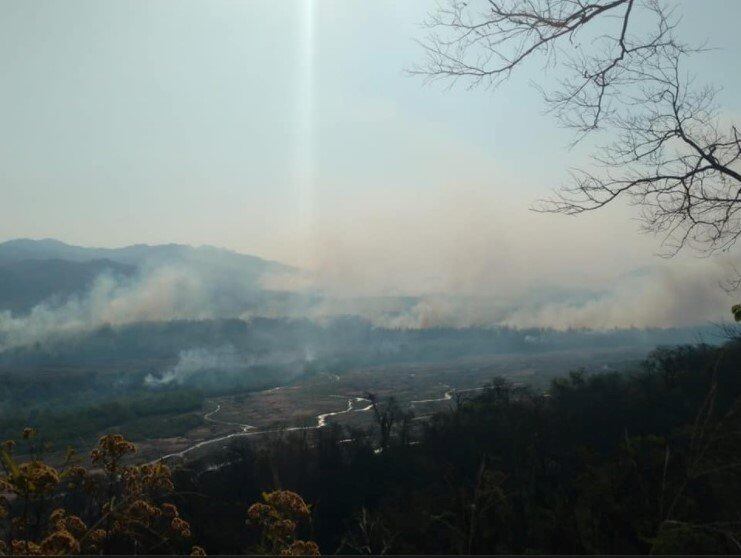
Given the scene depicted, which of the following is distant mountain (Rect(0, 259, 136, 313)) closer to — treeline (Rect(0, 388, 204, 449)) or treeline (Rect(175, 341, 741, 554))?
treeline (Rect(0, 388, 204, 449))

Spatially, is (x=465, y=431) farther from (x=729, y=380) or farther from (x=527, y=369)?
(x=527, y=369)

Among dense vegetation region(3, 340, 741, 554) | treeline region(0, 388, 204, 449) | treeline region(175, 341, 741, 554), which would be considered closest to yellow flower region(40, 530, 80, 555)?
dense vegetation region(3, 340, 741, 554)

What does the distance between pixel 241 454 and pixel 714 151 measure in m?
36.7

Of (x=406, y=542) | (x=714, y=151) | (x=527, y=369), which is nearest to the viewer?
(x=714, y=151)

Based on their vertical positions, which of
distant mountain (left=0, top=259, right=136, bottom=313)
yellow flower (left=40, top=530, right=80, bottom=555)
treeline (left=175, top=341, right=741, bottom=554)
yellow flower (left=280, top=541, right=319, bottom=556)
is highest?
A: distant mountain (left=0, top=259, right=136, bottom=313)

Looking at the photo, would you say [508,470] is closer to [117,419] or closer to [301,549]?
[301,549]

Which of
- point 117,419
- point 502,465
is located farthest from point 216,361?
point 502,465

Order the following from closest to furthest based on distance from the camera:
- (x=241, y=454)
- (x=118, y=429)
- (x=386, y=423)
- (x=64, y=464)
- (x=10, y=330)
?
(x=64, y=464)
(x=241, y=454)
(x=386, y=423)
(x=118, y=429)
(x=10, y=330)

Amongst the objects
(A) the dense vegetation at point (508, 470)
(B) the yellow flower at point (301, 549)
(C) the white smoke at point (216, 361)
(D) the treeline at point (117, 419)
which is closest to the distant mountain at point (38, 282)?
(C) the white smoke at point (216, 361)

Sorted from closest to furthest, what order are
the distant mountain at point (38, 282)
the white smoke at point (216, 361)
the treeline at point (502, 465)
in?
the treeline at point (502, 465), the white smoke at point (216, 361), the distant mountain at point (38, 282)

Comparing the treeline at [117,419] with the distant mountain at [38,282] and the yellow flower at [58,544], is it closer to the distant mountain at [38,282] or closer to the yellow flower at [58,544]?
the yellow flower at [58,544]

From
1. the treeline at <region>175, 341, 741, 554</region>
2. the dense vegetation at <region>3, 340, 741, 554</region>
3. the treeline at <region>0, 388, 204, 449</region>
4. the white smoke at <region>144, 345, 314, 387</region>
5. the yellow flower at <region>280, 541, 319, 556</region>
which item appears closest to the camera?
the yellow flower at <region>280, 541, 319, 556</region>

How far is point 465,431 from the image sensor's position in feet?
127

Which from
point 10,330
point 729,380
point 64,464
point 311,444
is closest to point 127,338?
point 10,330
